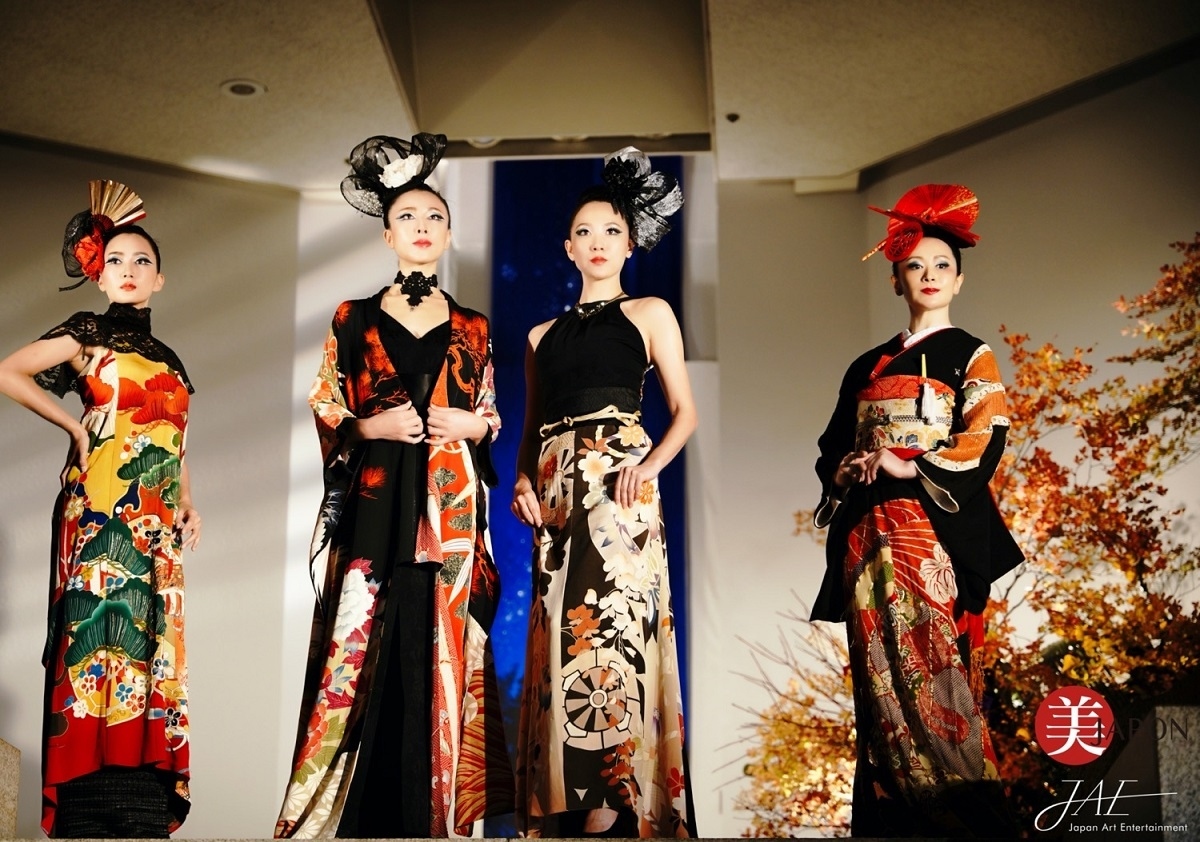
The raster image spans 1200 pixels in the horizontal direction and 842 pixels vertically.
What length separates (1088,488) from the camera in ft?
17.0

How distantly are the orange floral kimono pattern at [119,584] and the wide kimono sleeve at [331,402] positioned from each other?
0.51 meters

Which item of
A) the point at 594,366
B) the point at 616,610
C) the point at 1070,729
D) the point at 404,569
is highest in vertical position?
the point at 594,366

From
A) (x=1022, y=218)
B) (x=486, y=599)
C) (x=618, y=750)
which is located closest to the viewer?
(x=618, y=750)

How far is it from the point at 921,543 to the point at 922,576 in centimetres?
9

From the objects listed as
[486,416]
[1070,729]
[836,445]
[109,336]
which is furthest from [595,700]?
[109,336]

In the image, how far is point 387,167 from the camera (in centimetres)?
389

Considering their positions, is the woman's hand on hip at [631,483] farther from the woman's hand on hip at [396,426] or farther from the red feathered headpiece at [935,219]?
the red feathered headpiece at [935,219]

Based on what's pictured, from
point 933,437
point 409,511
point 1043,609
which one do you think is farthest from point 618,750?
point 1043,609

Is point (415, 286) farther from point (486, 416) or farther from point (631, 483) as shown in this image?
point (631, 483)

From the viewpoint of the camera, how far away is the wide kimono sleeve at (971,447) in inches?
139

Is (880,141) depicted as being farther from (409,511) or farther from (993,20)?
(409,511)

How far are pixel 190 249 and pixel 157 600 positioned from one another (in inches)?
93.2

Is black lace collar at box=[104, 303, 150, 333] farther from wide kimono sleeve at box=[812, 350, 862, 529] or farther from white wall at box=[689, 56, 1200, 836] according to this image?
white wall at box=[689, 56, 1200, 836]

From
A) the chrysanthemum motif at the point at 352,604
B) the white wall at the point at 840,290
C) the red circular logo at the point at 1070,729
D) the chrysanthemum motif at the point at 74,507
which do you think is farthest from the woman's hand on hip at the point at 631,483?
the white wall at the point at 840,290
